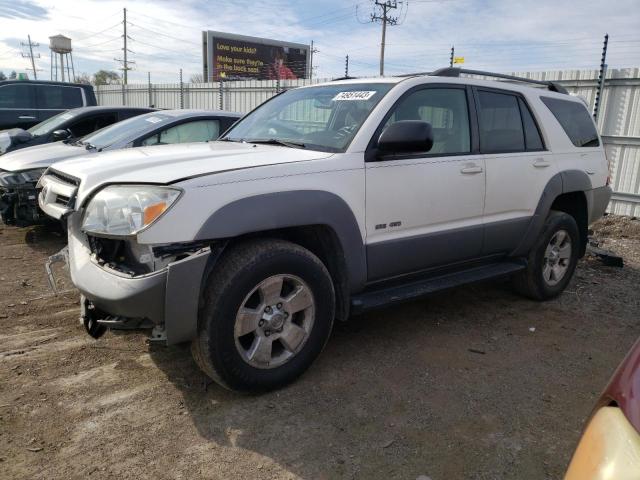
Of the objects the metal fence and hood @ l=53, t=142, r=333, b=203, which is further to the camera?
the metal fence

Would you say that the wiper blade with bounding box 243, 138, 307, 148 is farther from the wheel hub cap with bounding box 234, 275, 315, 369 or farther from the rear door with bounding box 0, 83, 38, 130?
the rear door with bounding box 0, 83, 38, 130

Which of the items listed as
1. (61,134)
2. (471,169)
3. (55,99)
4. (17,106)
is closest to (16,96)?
(17,106)

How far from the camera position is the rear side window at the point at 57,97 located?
1008cm

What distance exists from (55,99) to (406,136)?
9.47 metres

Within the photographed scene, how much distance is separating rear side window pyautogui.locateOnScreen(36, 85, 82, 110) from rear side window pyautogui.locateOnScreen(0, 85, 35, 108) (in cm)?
15

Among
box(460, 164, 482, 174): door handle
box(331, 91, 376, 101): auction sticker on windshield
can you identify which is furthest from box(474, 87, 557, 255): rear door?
box(331, 91, 376, 101): auction sticker on windshield

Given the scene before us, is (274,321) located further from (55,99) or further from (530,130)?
(55,99)

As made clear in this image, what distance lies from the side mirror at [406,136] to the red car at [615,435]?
189cm

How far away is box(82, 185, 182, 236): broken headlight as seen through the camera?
2.50 meters

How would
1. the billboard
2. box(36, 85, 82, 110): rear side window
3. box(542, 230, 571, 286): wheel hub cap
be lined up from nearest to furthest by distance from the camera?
1. box(542, 230, 571, 286): wheel hub cap
2. box(36, 85, 82, 110): rear side window
3. the billboard

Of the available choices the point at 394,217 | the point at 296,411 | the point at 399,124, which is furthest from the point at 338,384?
the point at 399,124

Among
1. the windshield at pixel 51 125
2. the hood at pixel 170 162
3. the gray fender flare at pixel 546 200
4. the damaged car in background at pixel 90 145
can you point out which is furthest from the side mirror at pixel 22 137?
the gray fender flare at pixel 546 200

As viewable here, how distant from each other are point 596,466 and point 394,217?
2221 millimetres

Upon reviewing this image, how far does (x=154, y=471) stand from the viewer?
2.33 metres
